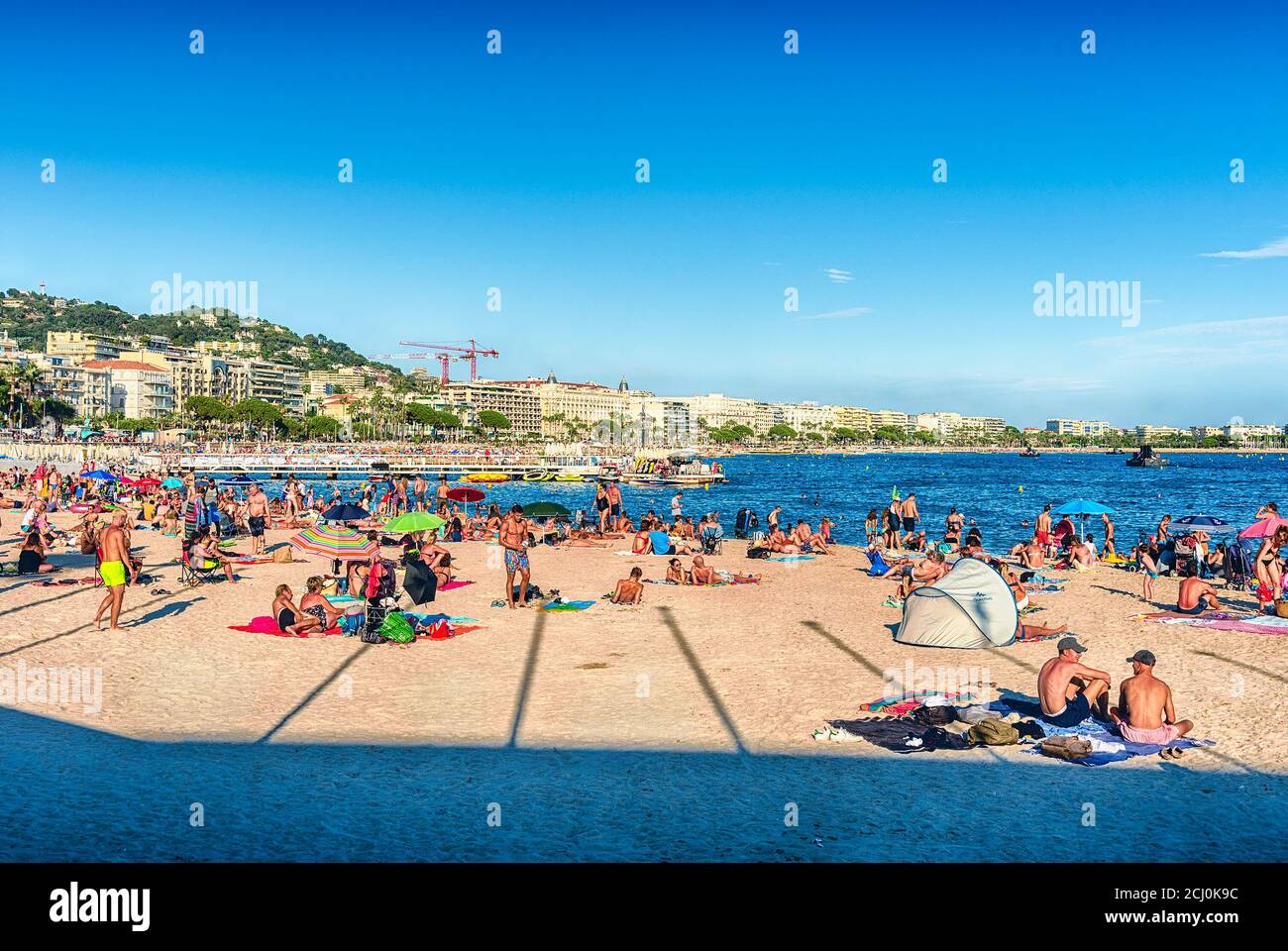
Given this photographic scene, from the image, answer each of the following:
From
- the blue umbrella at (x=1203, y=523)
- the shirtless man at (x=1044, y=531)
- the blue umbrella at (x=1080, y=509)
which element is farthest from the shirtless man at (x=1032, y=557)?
the blue umbrella at (x=1203, y=523)

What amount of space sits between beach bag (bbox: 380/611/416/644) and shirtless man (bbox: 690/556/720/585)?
7.45 meters

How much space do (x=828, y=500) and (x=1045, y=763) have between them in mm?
58282

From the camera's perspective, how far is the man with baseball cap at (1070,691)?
8.98 meters

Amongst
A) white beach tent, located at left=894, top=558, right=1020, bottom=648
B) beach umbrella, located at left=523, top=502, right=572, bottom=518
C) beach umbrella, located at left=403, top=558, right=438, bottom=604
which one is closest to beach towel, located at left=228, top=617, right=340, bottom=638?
beach umbrella, located at left=403, top=558, right=438, bottom=604

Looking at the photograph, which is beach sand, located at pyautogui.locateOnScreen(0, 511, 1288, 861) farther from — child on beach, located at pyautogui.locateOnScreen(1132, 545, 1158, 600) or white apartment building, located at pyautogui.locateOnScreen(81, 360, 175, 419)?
white apartment building, located at pyautogui.locateOnScreen(81, 360, 175, 419)

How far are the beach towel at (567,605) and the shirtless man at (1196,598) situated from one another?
9.62 metres

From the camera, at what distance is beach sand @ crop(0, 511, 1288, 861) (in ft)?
21.4

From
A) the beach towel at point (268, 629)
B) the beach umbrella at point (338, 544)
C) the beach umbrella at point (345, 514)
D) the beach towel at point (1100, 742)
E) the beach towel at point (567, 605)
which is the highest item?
the beach umbrella at point (345, 514)

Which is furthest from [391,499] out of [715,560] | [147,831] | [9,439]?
[9,439]

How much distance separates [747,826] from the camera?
677 cm

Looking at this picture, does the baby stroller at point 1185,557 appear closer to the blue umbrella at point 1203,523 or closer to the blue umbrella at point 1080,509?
the blue umbrella at point 1203,523

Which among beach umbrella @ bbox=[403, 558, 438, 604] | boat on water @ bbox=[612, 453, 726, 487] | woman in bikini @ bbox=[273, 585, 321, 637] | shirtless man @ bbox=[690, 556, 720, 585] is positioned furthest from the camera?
boat on water @ bbox=[612, 453, 726, 487]
